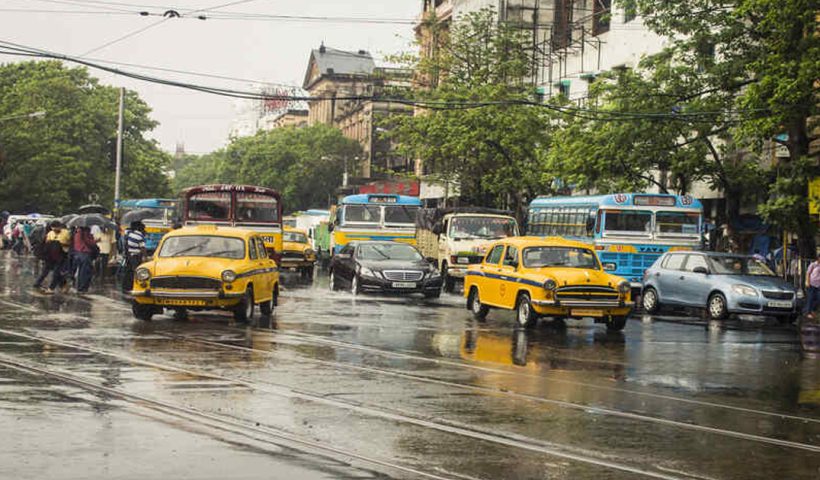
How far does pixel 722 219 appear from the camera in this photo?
45125 millimetres

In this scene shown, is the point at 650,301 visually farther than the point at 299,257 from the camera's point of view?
No

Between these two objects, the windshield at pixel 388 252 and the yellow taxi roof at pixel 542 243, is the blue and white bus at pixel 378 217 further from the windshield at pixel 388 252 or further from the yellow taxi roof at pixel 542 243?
the yellow taxi roof at pixel 542 243

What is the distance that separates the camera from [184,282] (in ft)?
68.8

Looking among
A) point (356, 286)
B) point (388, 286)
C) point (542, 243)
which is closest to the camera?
point (542, 243)

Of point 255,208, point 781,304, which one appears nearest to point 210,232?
point 781,304

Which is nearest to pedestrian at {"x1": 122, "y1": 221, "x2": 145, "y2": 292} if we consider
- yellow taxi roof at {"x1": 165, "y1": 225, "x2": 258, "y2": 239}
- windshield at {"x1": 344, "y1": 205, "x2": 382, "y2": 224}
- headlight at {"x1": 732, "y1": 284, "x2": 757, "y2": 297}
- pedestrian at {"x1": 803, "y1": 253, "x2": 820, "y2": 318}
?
yellow taxi roof at {"x1": 165, "y1": 225, "x2": 258, "y2": 239}

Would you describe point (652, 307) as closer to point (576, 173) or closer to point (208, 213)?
point (576, 173)

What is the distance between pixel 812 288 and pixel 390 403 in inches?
762

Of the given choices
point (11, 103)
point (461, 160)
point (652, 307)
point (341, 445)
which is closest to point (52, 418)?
point (341, 445)

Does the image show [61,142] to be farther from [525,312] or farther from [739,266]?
[525,312]

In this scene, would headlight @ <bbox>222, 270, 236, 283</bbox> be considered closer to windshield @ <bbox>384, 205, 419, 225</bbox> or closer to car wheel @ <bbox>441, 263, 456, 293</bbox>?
car wheel @ <bbox>441, 263, 456, 293</bbox>

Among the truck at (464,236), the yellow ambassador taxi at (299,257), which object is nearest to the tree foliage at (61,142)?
the yellow ambassador taxi at (299,257)

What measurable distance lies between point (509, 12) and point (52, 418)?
57.9 metres

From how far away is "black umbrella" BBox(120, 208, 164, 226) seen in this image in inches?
1901
